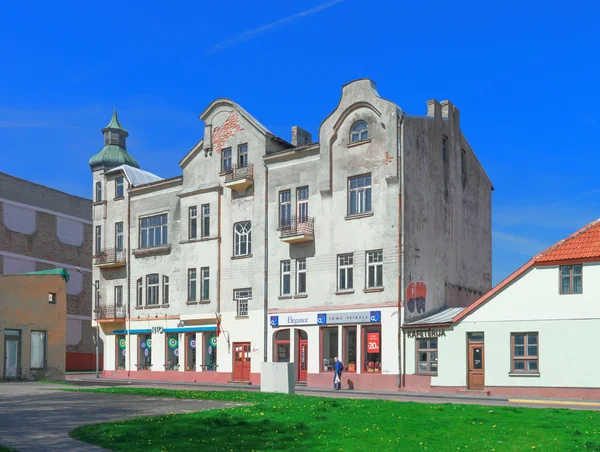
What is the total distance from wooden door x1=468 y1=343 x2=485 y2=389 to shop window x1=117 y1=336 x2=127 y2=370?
24926 millimetres

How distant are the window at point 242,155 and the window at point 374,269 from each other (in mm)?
10413

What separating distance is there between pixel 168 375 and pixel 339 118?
18.9 m

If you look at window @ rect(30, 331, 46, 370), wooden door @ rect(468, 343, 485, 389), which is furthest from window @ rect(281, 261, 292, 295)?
window @ rect(30, 331, 46, 370)

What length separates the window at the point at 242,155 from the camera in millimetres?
46791

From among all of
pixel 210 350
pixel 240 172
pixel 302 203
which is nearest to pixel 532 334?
Result: pixel 302 203

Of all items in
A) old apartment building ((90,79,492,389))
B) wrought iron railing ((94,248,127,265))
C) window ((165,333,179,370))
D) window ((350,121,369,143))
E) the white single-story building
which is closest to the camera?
the white single-story building

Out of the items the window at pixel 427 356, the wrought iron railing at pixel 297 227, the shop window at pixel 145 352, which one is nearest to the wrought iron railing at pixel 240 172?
the wrought iron railing at pixel 297 227

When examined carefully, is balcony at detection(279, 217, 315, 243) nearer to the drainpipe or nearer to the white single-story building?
the drainpipe

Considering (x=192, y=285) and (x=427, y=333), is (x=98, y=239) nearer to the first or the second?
(x=192, y=285)

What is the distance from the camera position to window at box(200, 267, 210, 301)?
47969 mm

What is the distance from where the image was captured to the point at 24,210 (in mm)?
65812

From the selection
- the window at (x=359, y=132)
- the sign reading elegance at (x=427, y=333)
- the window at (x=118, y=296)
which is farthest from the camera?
the window at (x=118, y=296)

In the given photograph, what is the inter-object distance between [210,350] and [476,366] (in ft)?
57.2

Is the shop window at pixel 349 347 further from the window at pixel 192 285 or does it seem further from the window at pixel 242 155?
the window at pixel 242 155
